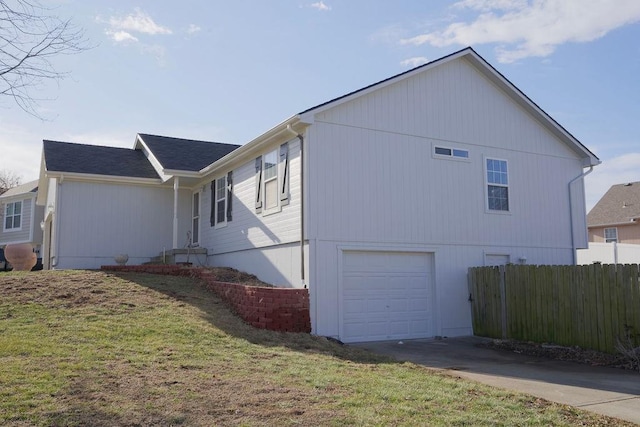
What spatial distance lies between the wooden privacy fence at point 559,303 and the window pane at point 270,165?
5.47 m

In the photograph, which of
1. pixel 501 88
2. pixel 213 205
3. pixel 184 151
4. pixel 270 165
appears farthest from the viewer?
pixel 184 151

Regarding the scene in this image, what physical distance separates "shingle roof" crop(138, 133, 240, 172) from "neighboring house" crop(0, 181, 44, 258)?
42.2 feet

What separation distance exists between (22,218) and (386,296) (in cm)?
2605

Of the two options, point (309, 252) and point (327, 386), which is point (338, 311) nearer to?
point (309, 252)

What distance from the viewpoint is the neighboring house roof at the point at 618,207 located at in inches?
1253

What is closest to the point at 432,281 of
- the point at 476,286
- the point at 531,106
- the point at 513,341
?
the point at 476,286

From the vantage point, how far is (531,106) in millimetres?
15484

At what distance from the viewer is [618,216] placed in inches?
1268

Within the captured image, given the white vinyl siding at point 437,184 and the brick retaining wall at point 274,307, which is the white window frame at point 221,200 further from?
the white vinyl siding at point 437,184

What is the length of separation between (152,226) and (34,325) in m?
9.72

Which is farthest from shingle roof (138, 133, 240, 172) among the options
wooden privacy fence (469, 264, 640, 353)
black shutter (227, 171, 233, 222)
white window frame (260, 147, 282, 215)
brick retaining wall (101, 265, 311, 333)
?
wooden privacy fence (469, 264, 640, 353)

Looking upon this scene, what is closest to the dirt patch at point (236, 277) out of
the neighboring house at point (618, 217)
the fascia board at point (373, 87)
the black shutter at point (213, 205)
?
the black shutter at point (213, 205)

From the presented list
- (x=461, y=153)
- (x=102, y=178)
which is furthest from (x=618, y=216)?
(x=102, y=178)

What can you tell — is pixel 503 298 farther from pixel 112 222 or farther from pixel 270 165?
pixel 112 222
